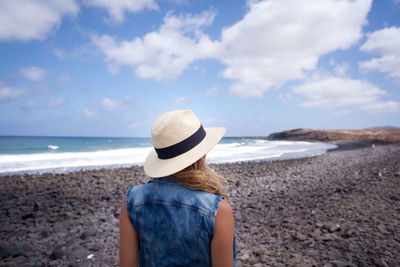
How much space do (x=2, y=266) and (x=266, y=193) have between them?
6.12 metres

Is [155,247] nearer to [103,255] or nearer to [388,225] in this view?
[103,255]

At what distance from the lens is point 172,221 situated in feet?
4.14

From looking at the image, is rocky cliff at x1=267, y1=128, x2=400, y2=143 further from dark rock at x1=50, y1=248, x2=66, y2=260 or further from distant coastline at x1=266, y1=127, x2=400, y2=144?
dark rock at x1=50, y1=248, x2=66, y2=260

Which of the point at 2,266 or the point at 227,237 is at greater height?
the point at 227,237

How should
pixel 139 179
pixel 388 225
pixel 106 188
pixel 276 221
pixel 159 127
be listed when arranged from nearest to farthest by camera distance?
pixel 159 127 → pixel 388 225 → pixel 276 221 → pixel 106 188 → pixel 139 179

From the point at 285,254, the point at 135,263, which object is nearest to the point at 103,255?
the point at 285,254

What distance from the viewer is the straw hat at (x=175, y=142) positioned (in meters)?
1.29

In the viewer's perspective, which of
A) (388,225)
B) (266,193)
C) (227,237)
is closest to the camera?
(227,237)

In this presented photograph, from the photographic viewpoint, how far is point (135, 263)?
1353 millimetres

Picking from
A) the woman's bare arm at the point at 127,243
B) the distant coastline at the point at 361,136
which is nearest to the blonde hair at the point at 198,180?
the woman's bare arm at the point at 127,243

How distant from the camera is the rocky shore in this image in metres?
3.42

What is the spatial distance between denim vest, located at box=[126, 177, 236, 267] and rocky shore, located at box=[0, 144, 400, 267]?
206cm

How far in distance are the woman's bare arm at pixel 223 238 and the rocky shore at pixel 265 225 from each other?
209cm

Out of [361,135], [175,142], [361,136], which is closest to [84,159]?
[175,142]
